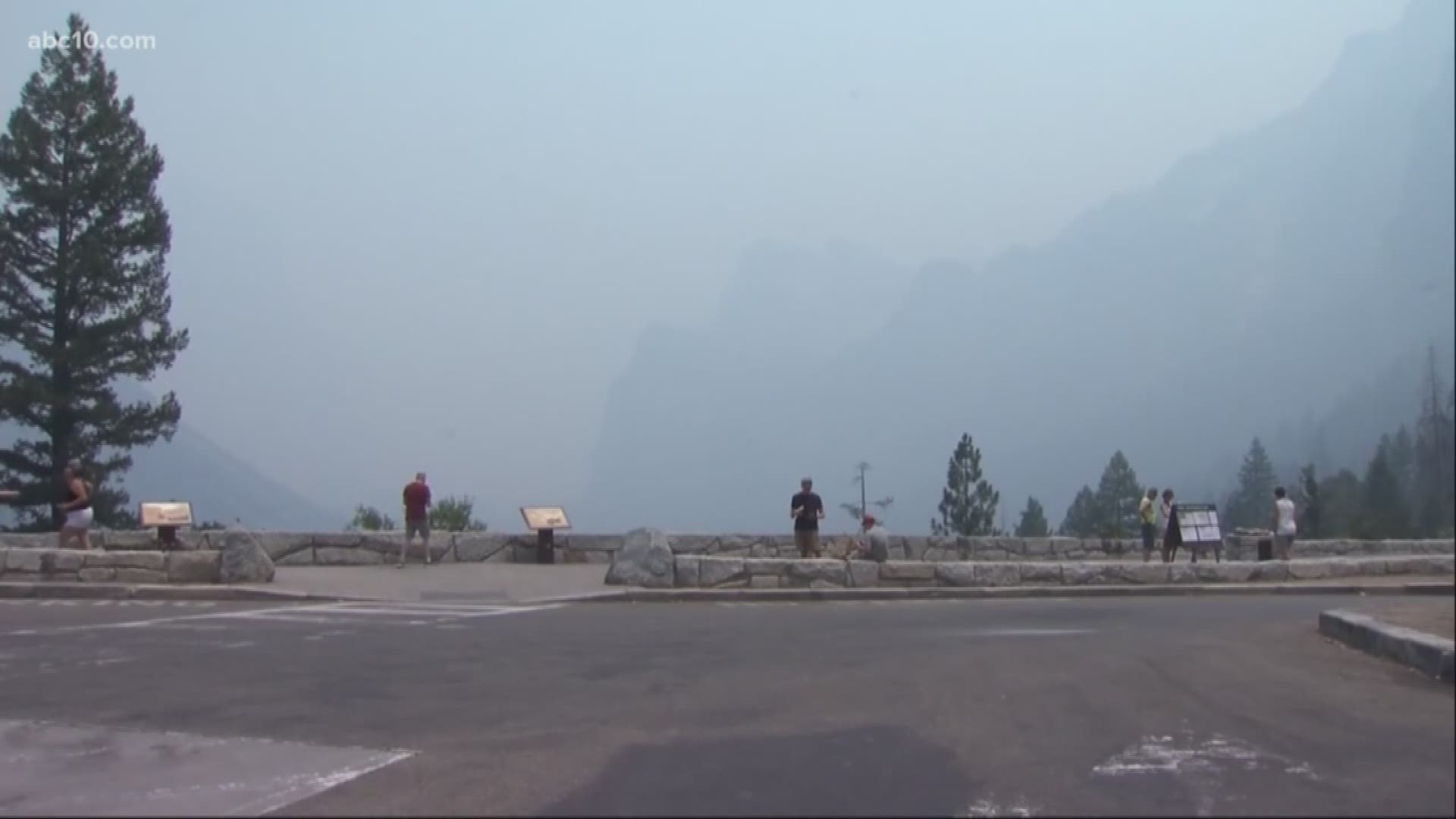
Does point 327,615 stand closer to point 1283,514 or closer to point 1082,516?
point 1283,514

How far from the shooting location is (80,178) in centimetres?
3950

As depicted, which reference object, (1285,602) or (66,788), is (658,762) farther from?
(1285,602)

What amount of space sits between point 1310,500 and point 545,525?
59.9 feet

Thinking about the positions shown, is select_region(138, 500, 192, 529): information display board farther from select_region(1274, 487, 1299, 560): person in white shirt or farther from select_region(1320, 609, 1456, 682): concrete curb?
select_region(1274, 487, 1299, 560): person in white shirt

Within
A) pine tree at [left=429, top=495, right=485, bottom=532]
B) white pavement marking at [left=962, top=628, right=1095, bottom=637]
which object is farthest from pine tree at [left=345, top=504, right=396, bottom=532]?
white pavement marking at [left=962, top=628, right=1095, bottom=637]

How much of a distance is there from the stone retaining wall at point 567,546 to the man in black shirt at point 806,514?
1.32 meters

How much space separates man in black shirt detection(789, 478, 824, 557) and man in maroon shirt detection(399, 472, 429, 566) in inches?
229

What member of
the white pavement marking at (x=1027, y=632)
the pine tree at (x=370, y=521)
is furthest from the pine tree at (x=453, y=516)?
the white pavement marking at (x=1027, y=632)

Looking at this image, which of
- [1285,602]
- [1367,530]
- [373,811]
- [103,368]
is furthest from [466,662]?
[103,368]

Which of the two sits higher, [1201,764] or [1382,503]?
[1382,503]

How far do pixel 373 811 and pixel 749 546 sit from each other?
61.6 feet

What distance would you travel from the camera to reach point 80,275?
127 ft

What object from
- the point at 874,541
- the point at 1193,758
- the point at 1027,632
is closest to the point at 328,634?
the point at 1027,632

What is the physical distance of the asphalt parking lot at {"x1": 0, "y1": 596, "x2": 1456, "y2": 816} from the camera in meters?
6.78
